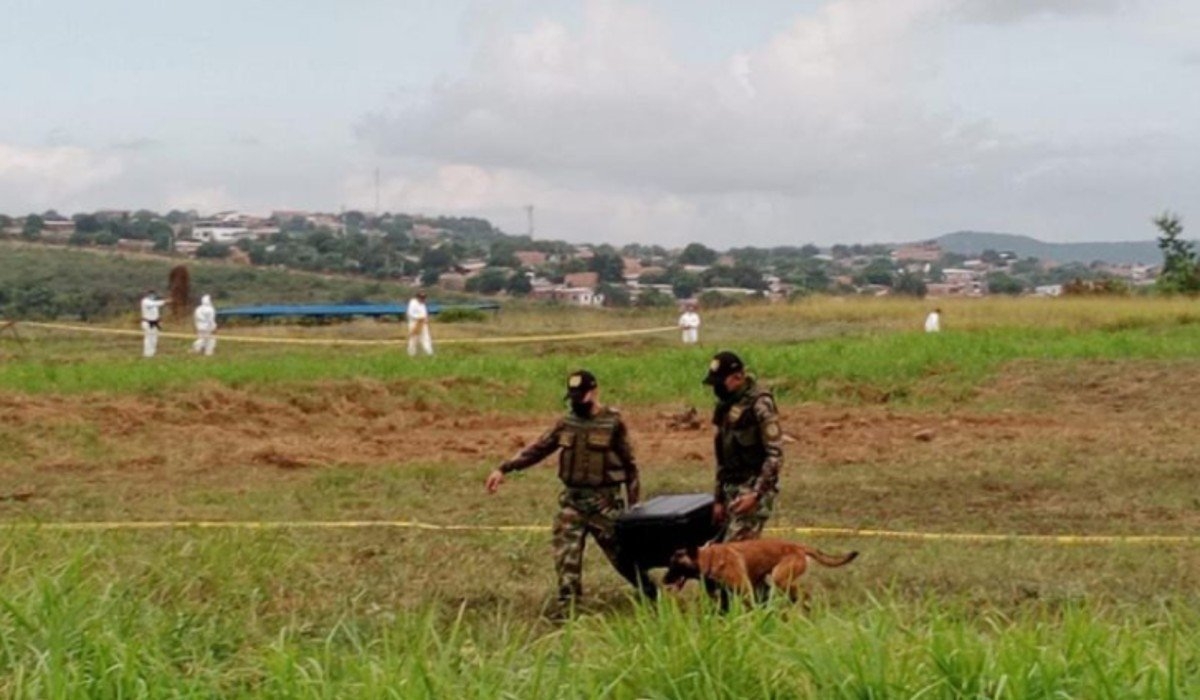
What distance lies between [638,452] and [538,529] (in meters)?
5.61

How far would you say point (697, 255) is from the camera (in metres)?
96.4

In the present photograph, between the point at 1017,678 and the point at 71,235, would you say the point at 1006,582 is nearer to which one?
the point at 1017,678

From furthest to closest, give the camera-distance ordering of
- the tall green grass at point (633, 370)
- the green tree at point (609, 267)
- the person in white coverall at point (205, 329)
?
the green tree at point (609, 267), the person in white coverall at point (205, 329), the tall green grass at point (633, 370)

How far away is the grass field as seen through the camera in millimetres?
6477

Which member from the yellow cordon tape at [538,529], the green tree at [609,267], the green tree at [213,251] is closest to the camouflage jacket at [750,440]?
the yellow cordon tape at [538,529]

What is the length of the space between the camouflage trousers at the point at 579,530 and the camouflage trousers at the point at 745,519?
0.68m

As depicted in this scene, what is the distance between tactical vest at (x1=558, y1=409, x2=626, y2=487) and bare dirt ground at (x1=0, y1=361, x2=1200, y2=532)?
4.07 meters

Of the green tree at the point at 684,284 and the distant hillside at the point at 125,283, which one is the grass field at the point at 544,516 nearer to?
the distant hillside at the point at 125,283

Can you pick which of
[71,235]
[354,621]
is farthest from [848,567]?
[71,235]

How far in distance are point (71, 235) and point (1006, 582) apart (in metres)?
85.6

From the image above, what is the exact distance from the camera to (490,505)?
1559 centimetres

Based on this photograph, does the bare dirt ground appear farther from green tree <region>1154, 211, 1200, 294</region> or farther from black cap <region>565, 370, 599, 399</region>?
green tree <region>1154, 211, 1200, 294</region>

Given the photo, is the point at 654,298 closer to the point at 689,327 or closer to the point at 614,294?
the point at 614,294

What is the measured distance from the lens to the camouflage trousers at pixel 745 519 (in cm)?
1023
